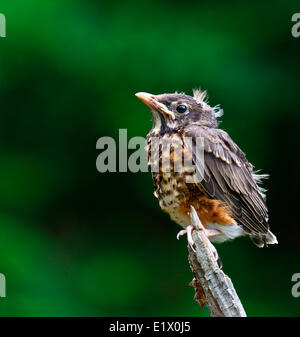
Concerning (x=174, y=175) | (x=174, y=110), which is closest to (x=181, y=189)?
(x=174, y=175)

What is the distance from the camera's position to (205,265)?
8.87ft

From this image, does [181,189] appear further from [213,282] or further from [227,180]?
[213,282]

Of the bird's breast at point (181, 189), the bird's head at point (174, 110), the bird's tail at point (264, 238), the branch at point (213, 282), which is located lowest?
the branch at point (213, 282)

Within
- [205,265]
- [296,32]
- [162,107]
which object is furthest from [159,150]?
[296,32]

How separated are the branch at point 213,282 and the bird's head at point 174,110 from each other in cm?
83

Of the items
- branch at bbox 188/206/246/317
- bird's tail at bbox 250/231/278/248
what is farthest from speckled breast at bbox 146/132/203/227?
bird's tail at bbox 250/231/278/248

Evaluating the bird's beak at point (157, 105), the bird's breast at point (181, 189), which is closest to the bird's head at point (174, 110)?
the bird's beak at point (157, 105)

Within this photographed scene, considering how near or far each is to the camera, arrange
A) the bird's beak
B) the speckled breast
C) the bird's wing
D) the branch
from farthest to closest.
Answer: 1. the bird's beak
2. the bird's wing
3. the speckled breast
4. the branch

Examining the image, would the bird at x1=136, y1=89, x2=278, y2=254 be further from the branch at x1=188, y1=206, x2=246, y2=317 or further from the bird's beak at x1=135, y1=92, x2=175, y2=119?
the branch at x1=188, y1=206, x2=246, y2=317

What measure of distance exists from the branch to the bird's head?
834 millimetres

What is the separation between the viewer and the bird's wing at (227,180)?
10.5ft

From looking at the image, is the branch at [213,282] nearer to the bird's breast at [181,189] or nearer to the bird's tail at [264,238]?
the bird's breast at [181,189]

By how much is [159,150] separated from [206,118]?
43 cm

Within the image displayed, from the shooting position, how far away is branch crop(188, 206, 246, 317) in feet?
8.67
